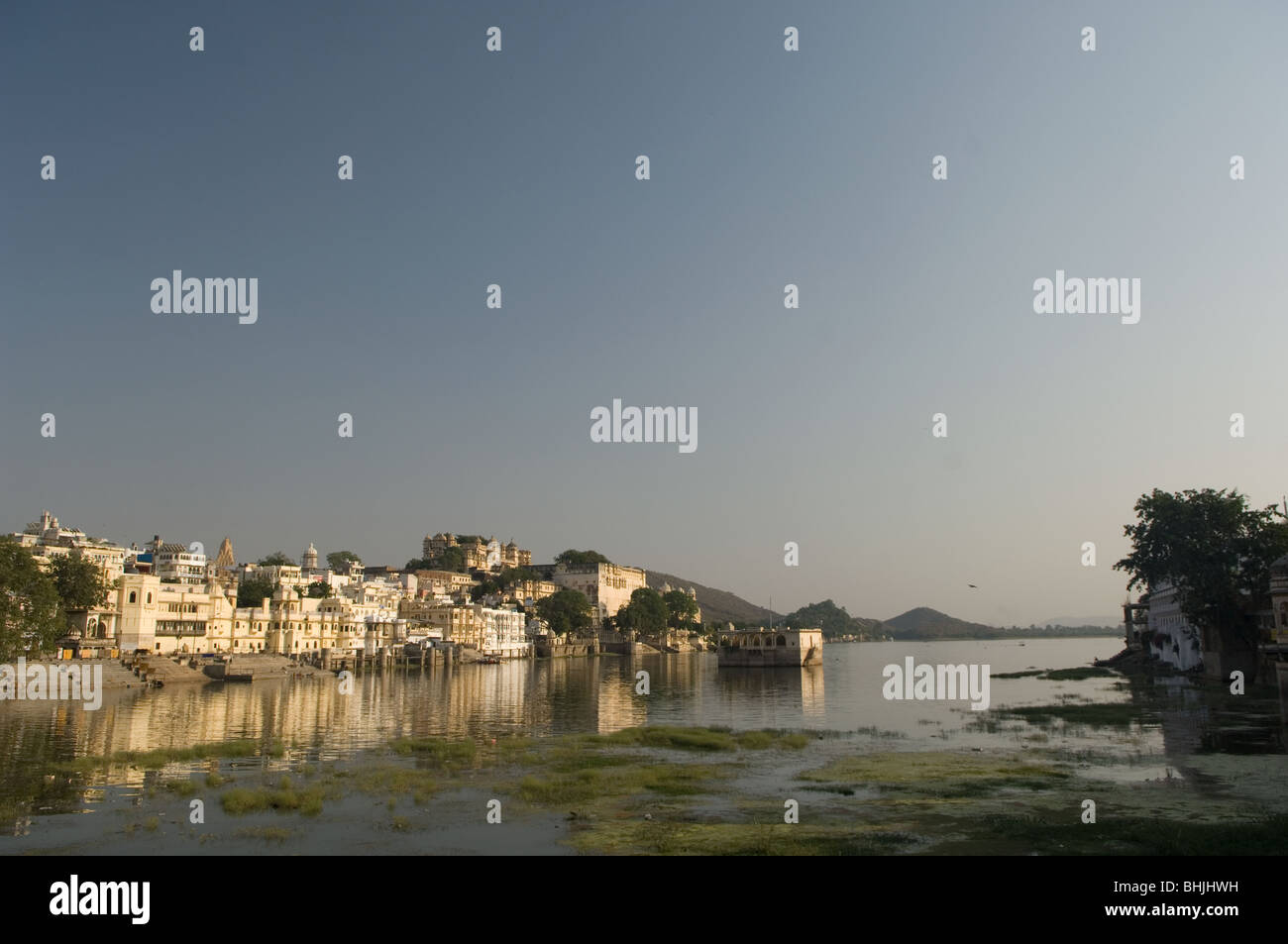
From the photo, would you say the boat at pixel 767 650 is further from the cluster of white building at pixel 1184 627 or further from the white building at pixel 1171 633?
the white building at pixel 1171 633

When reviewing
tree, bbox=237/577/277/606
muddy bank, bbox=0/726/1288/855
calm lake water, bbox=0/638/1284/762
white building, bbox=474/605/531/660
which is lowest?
white building, bbox=474/605/531/660

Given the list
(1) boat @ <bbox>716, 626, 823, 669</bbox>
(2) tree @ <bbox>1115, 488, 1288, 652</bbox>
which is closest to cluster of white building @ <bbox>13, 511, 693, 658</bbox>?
(1) boat @ <bbox>716, 626, 823, 669</bbox>

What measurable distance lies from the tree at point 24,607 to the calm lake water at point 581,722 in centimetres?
533

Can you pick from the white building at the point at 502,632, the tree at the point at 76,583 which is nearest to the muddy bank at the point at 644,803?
the tree at the point at 76,583

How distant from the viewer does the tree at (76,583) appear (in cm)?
9138

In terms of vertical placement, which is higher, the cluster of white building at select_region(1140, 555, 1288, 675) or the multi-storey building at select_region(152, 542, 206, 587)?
the multi-storey building at select_region(152, 542, 206, 587)

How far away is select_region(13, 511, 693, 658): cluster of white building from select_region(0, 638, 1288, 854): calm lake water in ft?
60.1

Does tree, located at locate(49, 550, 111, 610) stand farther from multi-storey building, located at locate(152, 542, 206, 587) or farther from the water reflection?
multi-storey building, located at locate(152, 542, 206, 587)

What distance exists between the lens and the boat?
13962 centimetres

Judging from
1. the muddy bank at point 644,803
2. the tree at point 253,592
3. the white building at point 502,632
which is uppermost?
the tree at point 253,592

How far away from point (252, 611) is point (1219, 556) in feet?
359
